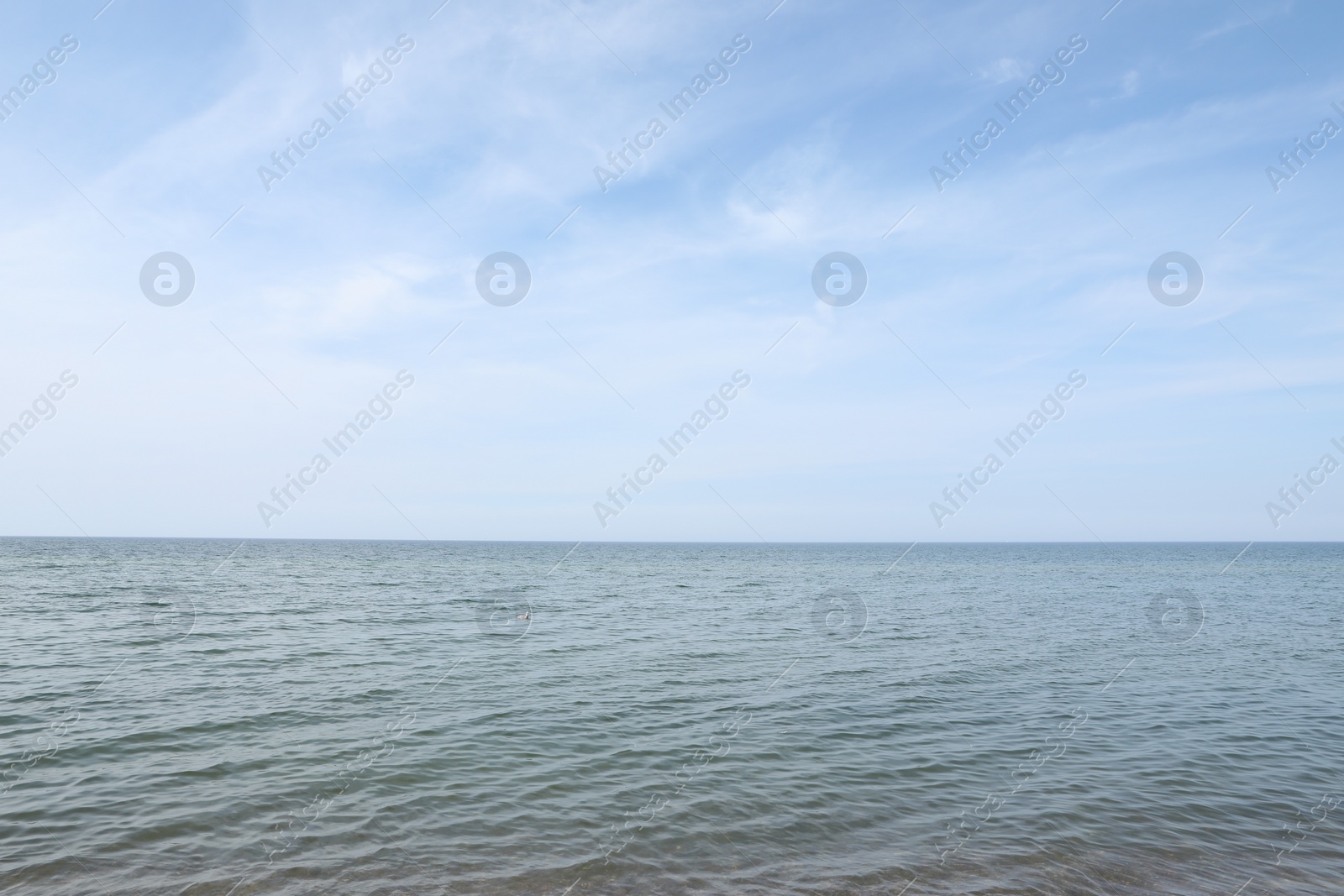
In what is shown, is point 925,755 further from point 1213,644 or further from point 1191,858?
point 1213,644

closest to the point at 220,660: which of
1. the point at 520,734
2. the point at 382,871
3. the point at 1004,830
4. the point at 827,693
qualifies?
the point at 520,734

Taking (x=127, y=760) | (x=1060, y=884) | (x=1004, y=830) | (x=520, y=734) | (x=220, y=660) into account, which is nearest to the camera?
(x=1060, y=884)

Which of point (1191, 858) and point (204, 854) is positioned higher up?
point (1191, 858)

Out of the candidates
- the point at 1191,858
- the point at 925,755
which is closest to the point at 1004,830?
the point at 1191,858

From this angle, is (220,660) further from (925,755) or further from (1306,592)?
(1306,592)

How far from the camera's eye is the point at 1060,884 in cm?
1073

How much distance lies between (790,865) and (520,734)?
28.4 ft

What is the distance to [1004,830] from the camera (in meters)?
12.7

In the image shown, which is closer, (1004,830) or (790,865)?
(790,865)

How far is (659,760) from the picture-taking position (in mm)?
16141

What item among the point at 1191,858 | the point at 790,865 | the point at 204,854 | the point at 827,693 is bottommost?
the point at 204,854

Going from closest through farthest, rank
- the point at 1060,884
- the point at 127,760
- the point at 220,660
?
the point at 1060,884 → the point at 127,760 → the point at 220,660

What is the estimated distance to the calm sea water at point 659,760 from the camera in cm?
1112

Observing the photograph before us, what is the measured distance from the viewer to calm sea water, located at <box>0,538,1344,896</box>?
11117mm
